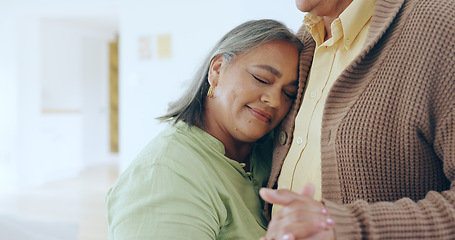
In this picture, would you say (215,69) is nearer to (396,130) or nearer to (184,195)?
(184,195)

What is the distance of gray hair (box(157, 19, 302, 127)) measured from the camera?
1.23 metres

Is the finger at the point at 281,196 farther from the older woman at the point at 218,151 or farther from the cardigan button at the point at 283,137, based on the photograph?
the cardigan button at the point at 283,137

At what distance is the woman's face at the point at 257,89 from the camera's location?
3.95ft

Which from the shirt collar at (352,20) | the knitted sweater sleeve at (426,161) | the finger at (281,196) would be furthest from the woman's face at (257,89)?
the finger at (281,196)

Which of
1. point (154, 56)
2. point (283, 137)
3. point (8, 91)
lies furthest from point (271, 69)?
point (8, 91)

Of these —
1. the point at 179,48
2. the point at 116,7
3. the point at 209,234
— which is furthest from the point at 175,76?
the point at 209,234

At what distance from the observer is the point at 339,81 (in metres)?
0.98

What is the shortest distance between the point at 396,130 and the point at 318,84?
0.93ft

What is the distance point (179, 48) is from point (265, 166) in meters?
3.35

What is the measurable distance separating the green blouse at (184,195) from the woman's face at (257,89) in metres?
0.09

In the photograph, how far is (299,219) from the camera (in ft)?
2.31

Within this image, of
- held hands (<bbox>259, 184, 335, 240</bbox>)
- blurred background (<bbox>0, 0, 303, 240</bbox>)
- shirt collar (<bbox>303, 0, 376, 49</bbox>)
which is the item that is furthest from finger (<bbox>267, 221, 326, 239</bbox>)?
blurred background (<bbox>0, 0, 303, 240</bbox>)

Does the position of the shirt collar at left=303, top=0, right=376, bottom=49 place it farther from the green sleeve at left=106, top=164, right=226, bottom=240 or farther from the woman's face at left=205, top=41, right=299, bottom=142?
the green sleeve at left=106, top=164, right=226, bottom=240

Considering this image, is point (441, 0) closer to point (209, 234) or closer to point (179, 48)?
point (209, 234)
